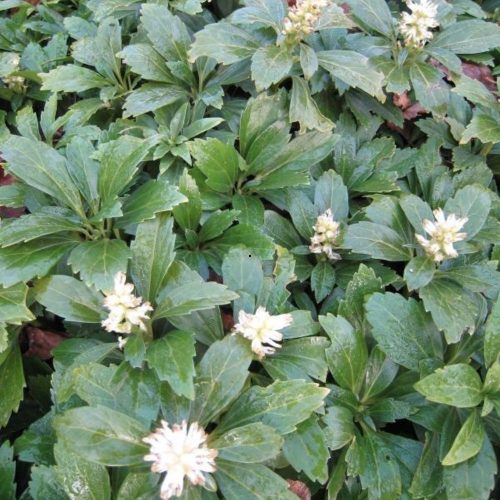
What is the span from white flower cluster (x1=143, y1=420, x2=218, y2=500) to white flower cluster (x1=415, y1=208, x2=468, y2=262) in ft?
2.71

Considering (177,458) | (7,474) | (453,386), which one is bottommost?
(7,474)

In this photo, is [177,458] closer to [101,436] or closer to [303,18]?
[101,436]

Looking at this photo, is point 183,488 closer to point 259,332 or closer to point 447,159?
point 259,332

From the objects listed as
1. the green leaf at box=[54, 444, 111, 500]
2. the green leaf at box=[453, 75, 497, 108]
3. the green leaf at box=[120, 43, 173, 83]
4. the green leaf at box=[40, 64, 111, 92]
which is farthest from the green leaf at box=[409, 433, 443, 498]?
the green leaf at box=[40, 64, 111, 92]

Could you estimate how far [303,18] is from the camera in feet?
5.49

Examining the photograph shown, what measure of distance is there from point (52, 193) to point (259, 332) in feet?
2.31

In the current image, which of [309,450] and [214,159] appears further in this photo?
[214,159]

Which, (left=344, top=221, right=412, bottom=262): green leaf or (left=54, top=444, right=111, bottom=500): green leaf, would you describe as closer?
(left=54, top=444, right=111, bottom=500): green leaf

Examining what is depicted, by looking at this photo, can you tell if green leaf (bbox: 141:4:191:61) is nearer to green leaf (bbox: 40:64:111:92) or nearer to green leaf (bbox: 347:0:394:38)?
green leaf (bbox: 40:64:111:92)

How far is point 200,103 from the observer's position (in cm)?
182

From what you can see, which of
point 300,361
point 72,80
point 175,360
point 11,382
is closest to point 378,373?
point 300,361

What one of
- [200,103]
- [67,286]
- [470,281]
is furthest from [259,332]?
[200,103]

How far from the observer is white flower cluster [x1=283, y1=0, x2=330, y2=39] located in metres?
1.66

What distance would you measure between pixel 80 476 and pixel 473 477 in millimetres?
893
